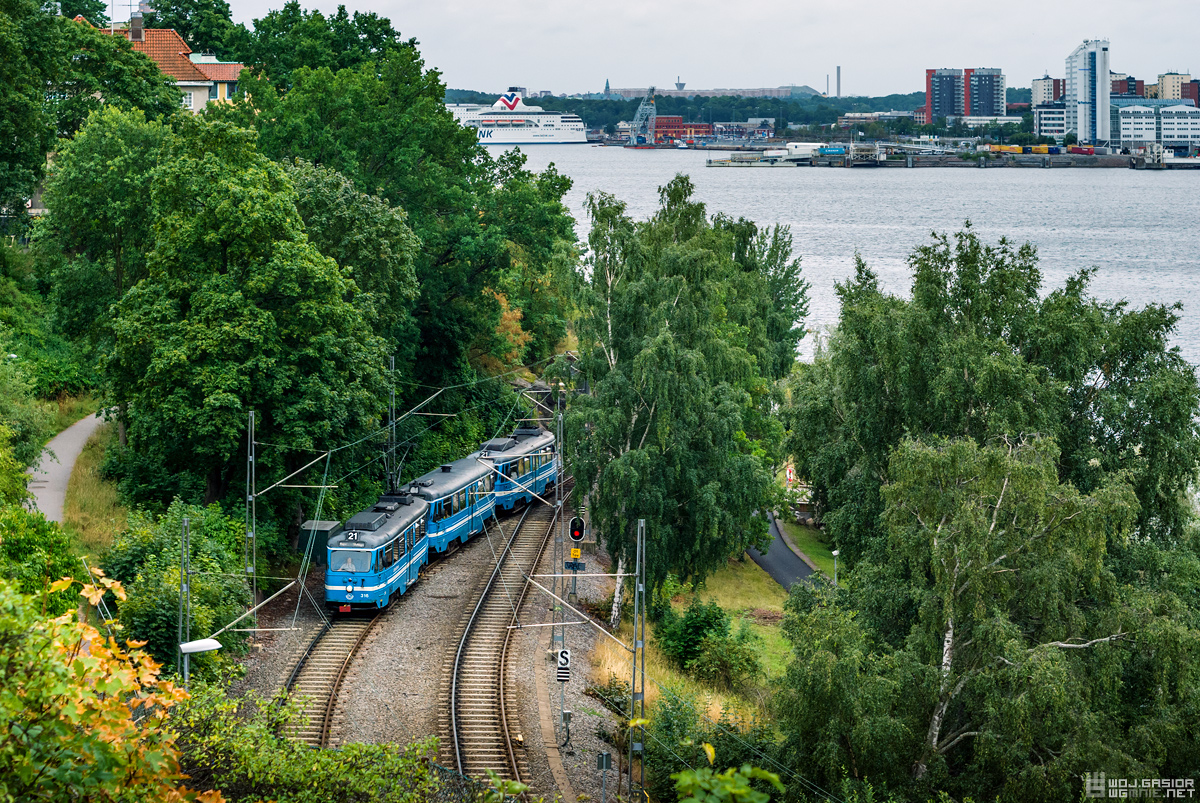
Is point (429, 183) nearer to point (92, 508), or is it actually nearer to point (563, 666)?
point (92, 508)

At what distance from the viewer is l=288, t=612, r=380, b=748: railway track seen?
26688 millimetres

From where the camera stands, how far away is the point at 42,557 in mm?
27453

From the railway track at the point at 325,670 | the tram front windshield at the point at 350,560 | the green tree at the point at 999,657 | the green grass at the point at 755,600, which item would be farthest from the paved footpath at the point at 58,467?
the green tree at the point at 999,657

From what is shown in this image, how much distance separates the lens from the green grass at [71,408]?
45344 millimetres

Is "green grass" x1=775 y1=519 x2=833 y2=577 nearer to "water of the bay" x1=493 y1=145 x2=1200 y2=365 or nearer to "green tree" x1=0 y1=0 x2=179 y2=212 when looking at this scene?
"water of the bay" x1=493 y1=145 x2=1200 y2=365

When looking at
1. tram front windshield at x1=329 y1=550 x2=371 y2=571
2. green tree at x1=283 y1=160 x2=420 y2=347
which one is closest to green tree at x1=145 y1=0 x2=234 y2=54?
green tree at x1=283 y1=160 x2=420 y2=347

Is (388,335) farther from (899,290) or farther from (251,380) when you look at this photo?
(899,290)

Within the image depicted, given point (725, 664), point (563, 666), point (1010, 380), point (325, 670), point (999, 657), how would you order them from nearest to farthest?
point (999, 657)
point (1010, 380)
point (563, 666)
point (325, 670)
point (725, 664)

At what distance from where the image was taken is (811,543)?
53688 mm

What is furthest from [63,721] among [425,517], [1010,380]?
[425,517]

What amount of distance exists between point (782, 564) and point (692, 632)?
15093 millimetres

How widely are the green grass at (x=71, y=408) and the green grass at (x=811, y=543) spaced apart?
95.4 ft

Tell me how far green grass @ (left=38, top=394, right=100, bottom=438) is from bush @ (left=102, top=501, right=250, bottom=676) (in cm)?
1298

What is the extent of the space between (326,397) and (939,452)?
1894cm
